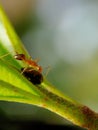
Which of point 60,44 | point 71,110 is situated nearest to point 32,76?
point 71,110

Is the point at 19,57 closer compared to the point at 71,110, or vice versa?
the point at 71,110

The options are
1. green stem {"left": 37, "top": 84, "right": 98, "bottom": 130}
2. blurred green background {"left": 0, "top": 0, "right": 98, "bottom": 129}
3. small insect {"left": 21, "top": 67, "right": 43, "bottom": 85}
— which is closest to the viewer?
green stem {"left": 37, "top": 84, "right": 98, "bottom": 130}

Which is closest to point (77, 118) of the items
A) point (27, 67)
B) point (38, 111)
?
point (27, 67)

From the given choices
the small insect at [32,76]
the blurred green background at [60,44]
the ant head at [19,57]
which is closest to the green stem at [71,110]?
the small insect at [32,76]

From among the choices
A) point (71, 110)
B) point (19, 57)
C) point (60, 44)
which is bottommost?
point (71, 110)

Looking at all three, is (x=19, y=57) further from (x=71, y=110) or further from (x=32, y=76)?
(x=71, y=110)

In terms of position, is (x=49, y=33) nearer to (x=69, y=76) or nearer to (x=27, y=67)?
(x=69, y=76)

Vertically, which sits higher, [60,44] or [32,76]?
[60,44]

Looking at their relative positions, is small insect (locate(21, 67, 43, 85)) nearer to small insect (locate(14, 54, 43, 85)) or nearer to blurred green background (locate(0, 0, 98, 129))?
small insect (locate(14, 54, 43, 85))

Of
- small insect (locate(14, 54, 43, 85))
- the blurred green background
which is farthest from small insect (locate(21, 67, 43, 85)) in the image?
the blurred green background
